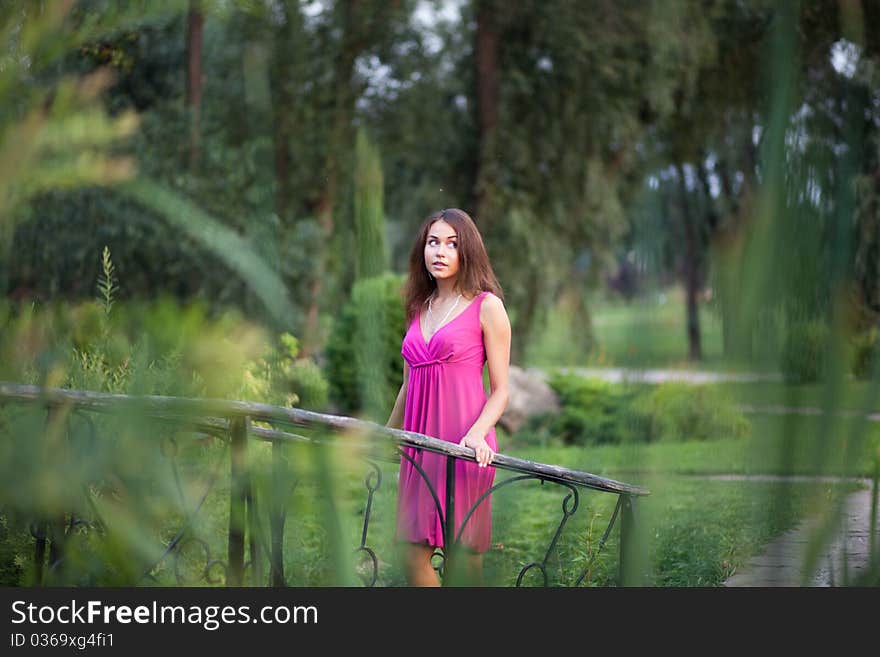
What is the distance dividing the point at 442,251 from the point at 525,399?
6794 millimetres

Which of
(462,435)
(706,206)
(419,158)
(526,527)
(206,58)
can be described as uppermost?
(206,58)

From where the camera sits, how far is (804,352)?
1.97 feet

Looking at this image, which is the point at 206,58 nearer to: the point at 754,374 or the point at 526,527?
the point at 526,527

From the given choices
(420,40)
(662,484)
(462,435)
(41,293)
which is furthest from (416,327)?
(420,40)

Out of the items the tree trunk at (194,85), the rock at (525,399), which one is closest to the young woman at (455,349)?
the rock at (525,399)

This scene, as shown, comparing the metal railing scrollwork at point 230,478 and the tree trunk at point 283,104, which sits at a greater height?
the tree trunk at point 283,104

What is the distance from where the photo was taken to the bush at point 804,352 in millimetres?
600

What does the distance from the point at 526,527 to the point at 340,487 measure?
12.6 ft

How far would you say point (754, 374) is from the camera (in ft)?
2.01

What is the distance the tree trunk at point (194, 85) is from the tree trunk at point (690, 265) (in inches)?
341

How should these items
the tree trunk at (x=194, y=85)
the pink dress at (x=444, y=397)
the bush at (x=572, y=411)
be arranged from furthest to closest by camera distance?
the tree trunk at (x=194, y=85), the bush at (x=572, y=411), the pink dress at (x=444, y=397)

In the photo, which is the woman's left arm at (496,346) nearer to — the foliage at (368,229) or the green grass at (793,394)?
the foliage at (368,229)

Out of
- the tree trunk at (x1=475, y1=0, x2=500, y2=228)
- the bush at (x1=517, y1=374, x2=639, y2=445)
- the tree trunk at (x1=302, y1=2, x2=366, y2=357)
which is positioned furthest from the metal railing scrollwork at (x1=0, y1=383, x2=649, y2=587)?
the tree trunk at (x1=475, y1=0, x2=500, y2=228)

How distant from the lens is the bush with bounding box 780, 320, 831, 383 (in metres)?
0.60
